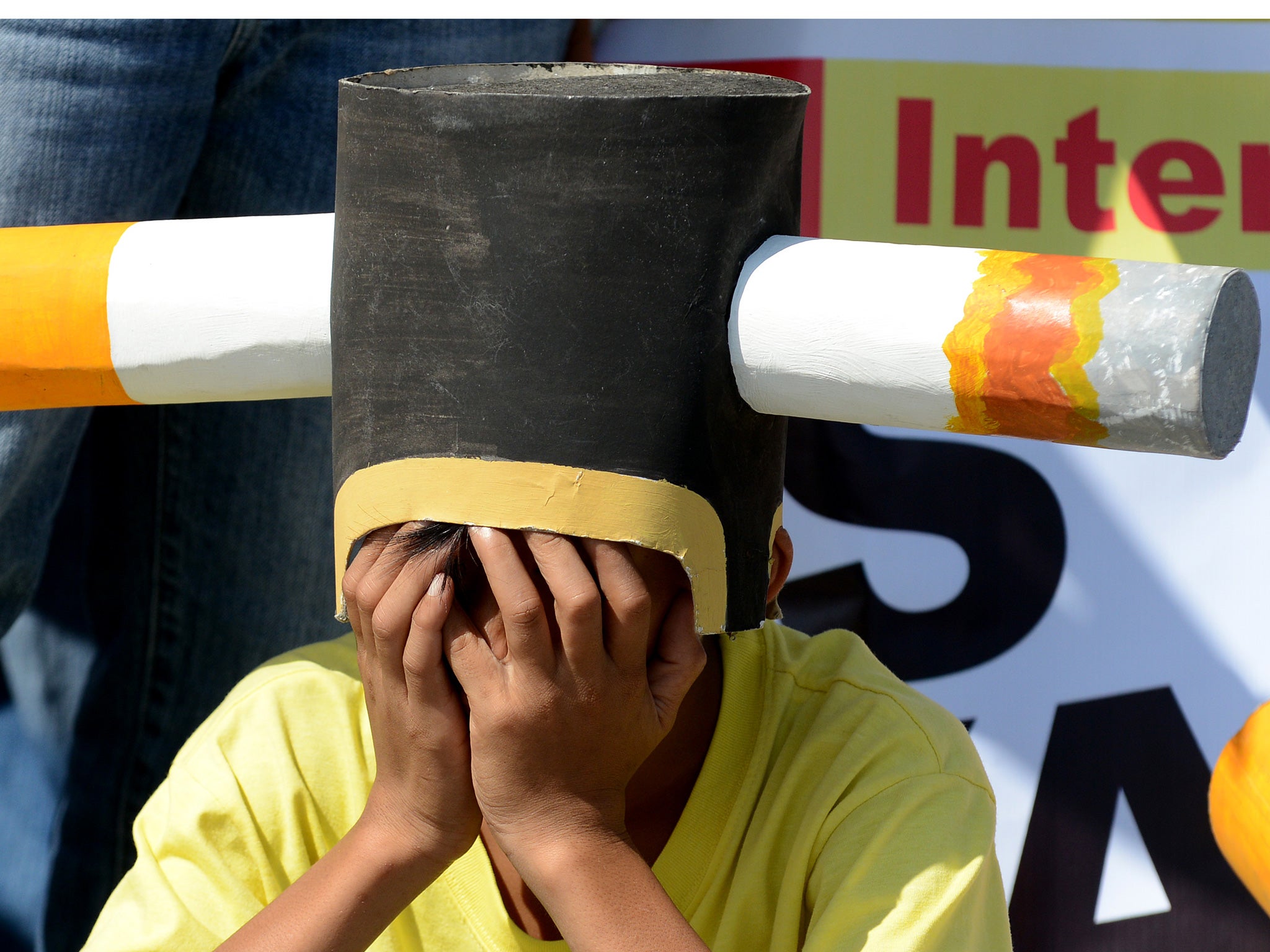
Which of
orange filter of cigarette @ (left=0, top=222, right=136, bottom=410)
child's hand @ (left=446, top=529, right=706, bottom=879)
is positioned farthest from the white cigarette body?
orange filter of cigarette @ (left=0, top=222, right=136, bottom=410)

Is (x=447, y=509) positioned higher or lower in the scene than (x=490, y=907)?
higher

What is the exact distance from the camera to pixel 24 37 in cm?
119

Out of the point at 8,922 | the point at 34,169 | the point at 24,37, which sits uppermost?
the point at 24,37

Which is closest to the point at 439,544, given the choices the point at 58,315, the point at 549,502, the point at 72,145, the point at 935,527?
the point at 549,502

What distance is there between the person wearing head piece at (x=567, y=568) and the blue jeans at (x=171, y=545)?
0.56 meters

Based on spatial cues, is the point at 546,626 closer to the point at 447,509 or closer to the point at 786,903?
the point at 447,509

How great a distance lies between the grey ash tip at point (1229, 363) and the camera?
0.63 metres

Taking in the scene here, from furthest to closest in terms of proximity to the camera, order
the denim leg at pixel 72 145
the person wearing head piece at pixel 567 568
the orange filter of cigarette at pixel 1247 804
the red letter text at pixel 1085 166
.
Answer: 1. the red letter text at pixel 1085 166
2. the orange filter of cigarette at pixel 1247 804
3. the denim leg at pixel 72 145
4. the person wearing head piece at pixel 567 568

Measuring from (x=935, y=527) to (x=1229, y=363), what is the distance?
0.85 meters

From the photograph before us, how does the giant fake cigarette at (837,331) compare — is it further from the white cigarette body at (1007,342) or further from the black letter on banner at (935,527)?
the black letter on banner at (935,527)

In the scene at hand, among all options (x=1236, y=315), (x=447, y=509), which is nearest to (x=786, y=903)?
(x=447, y=509)

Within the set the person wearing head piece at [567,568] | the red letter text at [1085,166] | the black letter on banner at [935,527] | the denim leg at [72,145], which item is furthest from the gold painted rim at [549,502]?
the red letter text at [1085,166]

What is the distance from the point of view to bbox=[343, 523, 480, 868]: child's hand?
80cm

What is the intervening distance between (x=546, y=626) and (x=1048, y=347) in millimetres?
330
